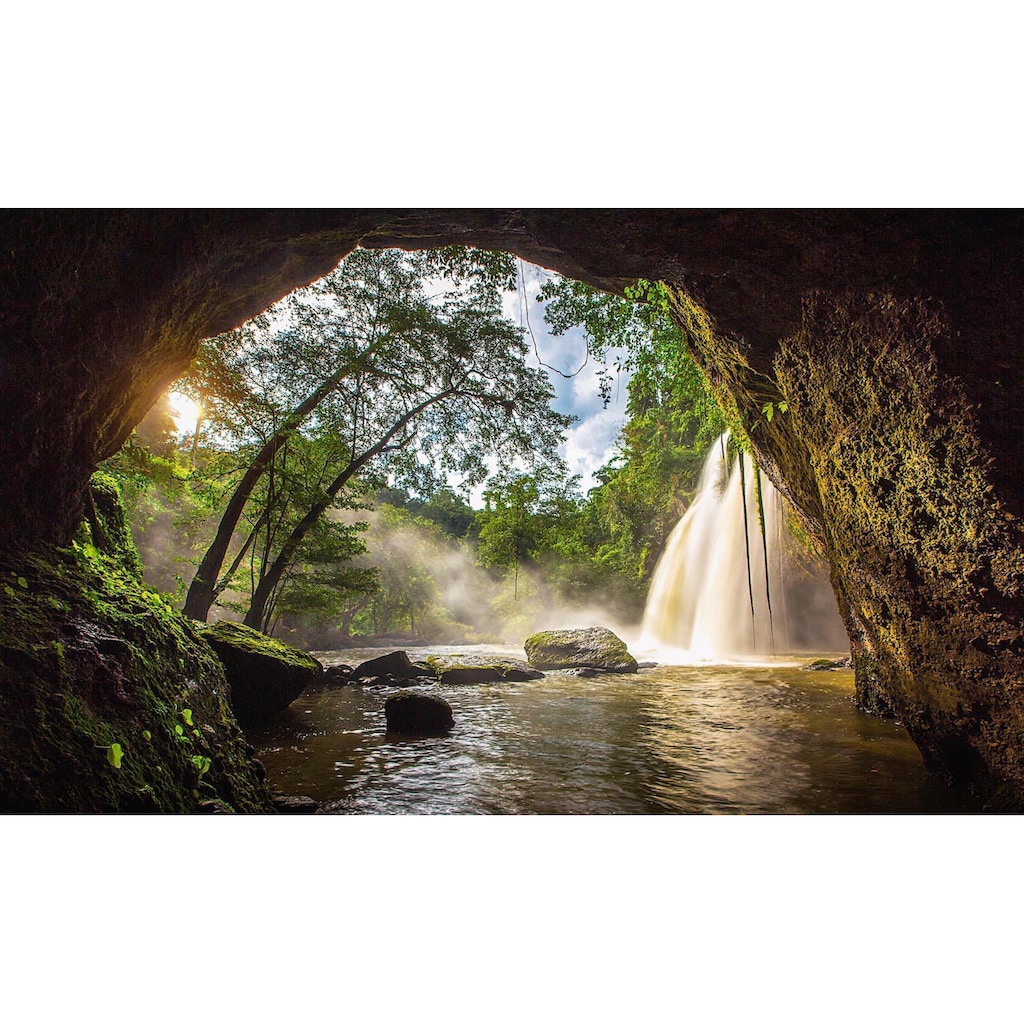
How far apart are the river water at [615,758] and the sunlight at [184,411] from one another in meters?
4.09

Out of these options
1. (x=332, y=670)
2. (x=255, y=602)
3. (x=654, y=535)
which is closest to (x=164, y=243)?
(x=255, y=602)

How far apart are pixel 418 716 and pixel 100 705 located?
276 cm

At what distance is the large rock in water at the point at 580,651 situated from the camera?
8758 mm

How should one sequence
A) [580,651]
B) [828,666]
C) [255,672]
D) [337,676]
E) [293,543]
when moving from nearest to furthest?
[255,672], [828,666], [293,543], [337,676], [580,651]

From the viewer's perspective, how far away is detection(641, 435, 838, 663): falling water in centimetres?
1137

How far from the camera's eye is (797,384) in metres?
3.33

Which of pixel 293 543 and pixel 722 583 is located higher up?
pixel 293 543

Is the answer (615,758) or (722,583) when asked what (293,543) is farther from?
(722,583)

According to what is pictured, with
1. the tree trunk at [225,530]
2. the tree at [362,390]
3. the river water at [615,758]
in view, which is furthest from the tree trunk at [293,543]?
the river water at [615,758]

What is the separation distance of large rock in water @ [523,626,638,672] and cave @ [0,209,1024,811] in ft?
18.3

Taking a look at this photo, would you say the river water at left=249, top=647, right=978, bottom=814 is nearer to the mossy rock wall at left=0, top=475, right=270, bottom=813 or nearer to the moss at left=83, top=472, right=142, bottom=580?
the mossy rock wall at left=0, top=475, right=270, bottom=813

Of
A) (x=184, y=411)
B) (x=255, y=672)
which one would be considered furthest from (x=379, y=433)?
(x=255, y=672)

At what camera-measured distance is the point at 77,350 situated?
2920 mm

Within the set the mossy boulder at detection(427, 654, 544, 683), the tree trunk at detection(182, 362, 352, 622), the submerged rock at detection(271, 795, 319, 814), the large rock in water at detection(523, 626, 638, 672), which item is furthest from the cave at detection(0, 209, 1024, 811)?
the large rock in water at detection(523, 626, 638, 672)
